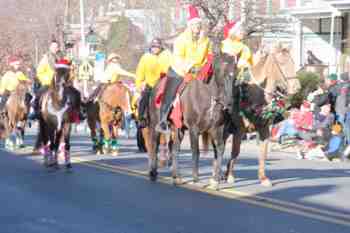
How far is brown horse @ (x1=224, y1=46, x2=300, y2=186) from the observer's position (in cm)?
1413

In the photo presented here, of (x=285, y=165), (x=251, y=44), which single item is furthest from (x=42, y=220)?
(x=251, y=44)

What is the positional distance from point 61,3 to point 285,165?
135 ft

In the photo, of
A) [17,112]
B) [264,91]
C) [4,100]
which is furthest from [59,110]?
[4,100]

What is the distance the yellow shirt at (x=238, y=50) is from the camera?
14.2 m

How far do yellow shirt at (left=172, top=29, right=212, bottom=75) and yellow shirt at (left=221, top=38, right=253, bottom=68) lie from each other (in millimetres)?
430

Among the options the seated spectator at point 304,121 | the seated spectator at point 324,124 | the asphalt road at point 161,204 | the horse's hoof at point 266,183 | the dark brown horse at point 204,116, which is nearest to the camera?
the asphalt road at point 161,204

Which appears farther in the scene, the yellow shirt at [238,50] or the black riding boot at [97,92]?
the black riding boot at [97,92]

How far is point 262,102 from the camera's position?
1417cm

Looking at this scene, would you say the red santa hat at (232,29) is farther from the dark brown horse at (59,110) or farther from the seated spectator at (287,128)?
the seated spectator at (287,128)

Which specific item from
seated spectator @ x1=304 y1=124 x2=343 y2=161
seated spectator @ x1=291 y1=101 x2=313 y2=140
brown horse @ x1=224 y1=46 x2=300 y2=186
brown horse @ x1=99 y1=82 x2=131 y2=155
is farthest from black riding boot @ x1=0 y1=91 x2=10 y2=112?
brown horse @ x1=224 y1=46 x2=300 y2=186

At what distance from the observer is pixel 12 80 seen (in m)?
25.0

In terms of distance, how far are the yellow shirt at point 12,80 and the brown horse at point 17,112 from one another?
0.14 m

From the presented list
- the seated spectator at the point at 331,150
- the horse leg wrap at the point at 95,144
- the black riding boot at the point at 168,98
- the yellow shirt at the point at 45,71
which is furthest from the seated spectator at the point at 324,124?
the black riding boot at the point at 168,98

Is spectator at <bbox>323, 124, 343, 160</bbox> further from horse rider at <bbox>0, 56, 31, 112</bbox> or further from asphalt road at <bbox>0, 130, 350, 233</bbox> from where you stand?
horse rider at <bbox>0, 56, 31, 112</bbox>
